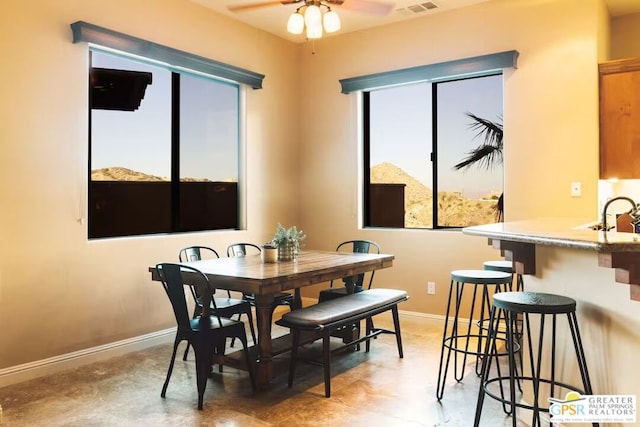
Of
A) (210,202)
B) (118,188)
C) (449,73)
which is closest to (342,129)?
(449,73)

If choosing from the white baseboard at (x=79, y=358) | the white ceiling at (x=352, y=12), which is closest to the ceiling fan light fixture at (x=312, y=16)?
the white ceiling at (x=352, y=12)

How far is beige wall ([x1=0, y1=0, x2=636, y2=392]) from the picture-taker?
3.43 meters

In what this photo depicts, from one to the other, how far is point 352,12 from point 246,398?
11.7 ft

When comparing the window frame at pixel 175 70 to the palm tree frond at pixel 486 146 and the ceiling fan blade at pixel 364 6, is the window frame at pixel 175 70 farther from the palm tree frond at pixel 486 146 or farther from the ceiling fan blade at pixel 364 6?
the palm tree frond at pixel 486 146

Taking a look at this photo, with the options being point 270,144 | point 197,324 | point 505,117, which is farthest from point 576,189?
point 197,324

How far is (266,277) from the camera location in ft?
10.0

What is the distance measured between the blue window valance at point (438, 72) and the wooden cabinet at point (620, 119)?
0.78 m

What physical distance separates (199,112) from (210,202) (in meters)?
0.91

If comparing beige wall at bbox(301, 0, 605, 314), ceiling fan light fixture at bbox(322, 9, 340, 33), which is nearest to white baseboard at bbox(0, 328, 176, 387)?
beige wall at bbox(301, 0, 605, 314)

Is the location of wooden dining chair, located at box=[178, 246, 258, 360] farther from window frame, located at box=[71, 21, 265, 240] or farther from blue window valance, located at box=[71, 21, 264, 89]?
blue window valance, located at box=[71, 21, 264, 89]

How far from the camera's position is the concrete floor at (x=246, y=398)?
2.79 m

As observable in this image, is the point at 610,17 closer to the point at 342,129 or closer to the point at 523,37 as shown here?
the point at 523,37

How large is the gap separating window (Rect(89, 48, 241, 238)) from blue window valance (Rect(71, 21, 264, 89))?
0.46ft

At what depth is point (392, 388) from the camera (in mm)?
3254
